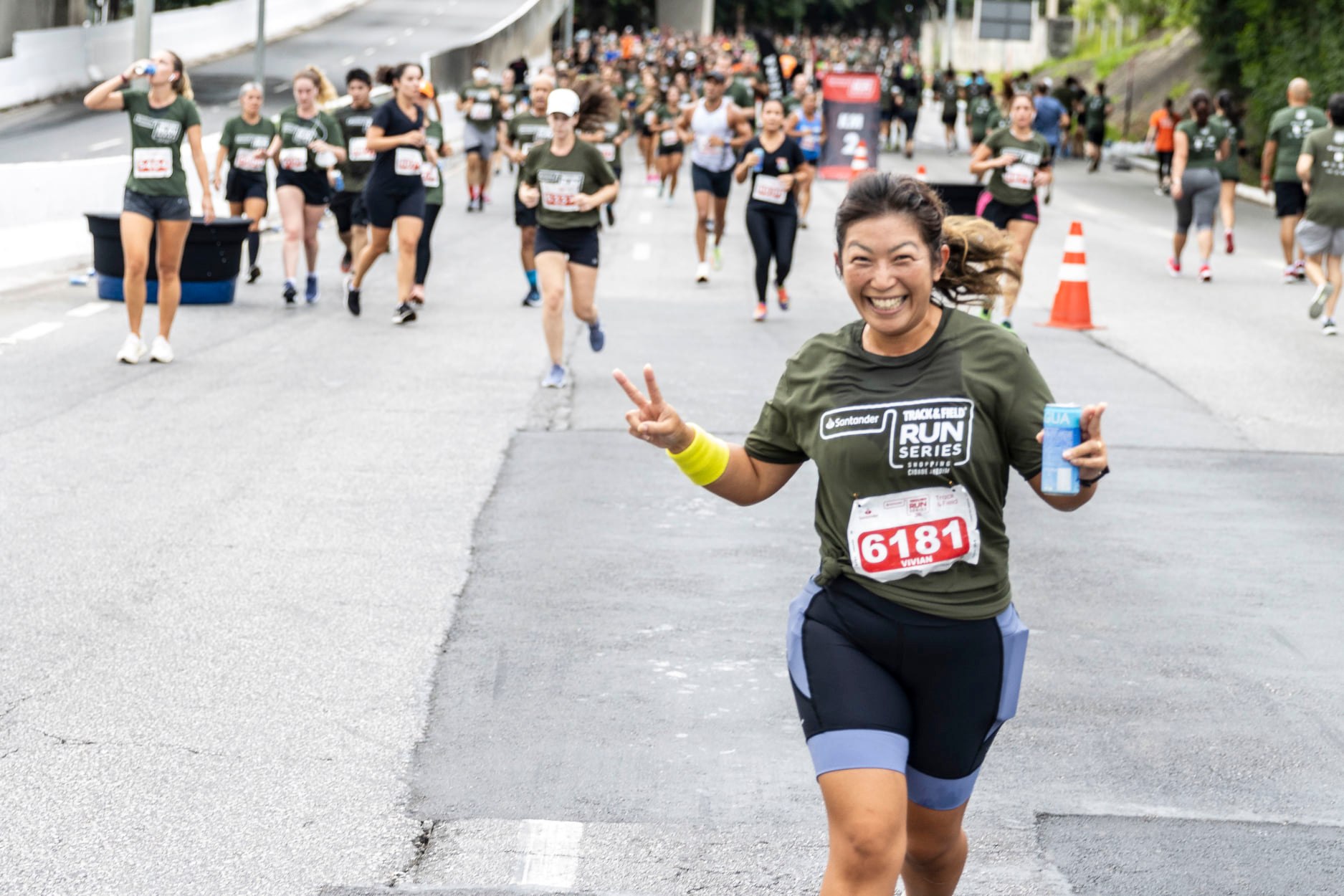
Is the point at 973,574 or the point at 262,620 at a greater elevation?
the point at 973,574

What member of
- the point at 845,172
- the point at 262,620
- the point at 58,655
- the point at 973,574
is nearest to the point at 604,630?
the point at 262,620

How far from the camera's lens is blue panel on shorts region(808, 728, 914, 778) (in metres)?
3.31

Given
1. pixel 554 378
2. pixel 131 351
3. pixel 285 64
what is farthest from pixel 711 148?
pixel 285 64

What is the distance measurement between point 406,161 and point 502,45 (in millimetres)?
48112

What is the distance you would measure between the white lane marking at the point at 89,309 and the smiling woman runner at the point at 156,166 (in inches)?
115

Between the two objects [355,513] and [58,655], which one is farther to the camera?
[355,513]

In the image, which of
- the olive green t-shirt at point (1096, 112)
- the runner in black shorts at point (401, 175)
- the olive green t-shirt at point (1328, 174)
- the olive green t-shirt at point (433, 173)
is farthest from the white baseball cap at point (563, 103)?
the olive green t-shirt at point (1096, 112)

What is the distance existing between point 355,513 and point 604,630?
6.73ft

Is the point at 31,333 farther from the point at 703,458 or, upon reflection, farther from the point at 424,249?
the point at 703,458

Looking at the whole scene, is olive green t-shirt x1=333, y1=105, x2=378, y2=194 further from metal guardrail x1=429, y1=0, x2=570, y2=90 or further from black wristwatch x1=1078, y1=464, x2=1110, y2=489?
metal guardrail x1=429, y1=0, x2=570, y2=90

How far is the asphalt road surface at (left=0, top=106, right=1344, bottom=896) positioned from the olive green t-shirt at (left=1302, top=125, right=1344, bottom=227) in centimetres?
279

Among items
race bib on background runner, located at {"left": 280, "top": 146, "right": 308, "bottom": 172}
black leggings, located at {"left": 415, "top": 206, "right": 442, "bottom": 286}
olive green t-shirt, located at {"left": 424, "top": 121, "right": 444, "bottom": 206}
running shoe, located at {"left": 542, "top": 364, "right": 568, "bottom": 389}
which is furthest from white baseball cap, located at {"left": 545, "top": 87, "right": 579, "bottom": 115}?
race bib on background runner, located at {"left": 280, "top": 146, "right": 308, "bottom": 172}

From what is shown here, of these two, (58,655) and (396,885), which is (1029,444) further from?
(58,655)

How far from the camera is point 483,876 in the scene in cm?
420
